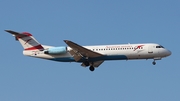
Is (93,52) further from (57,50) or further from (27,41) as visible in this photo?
(27,41)

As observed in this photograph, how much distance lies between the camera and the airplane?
41250 millimetres

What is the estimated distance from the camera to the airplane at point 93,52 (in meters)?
41.2

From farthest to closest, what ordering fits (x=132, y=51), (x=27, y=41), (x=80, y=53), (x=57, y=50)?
1. (x=27, y=41)
2. (x=57, y=50)
3. (x=80, y=53)
4. (x=132, y=51)

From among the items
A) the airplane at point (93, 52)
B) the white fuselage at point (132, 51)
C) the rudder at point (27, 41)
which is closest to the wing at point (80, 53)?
the airplane at point (93, 52)

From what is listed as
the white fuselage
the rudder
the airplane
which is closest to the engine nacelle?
the airplane

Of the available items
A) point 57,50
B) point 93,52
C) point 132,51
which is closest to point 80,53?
point 93,52

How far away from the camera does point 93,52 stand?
4125cm

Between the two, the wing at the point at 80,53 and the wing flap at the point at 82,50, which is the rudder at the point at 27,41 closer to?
the wing at the point at 80,53

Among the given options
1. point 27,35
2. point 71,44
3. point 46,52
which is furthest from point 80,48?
point 27,35

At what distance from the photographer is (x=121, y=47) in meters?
41.6

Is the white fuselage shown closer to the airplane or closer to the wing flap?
the airplane

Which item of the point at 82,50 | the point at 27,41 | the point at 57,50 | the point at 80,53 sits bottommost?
the point at 80,53

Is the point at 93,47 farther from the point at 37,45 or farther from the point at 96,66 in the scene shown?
the point at 37,45

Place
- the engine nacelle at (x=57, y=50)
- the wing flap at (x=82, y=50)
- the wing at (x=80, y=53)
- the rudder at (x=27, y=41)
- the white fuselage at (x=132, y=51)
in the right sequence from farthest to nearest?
the rudder at (x=27, y=41) < the engine nacelle at (x=57, y=50) < the white fuselage at (x=132, y=51) < the wing at (x=80, y=53) < the wing flap at (x=82, y=50)
